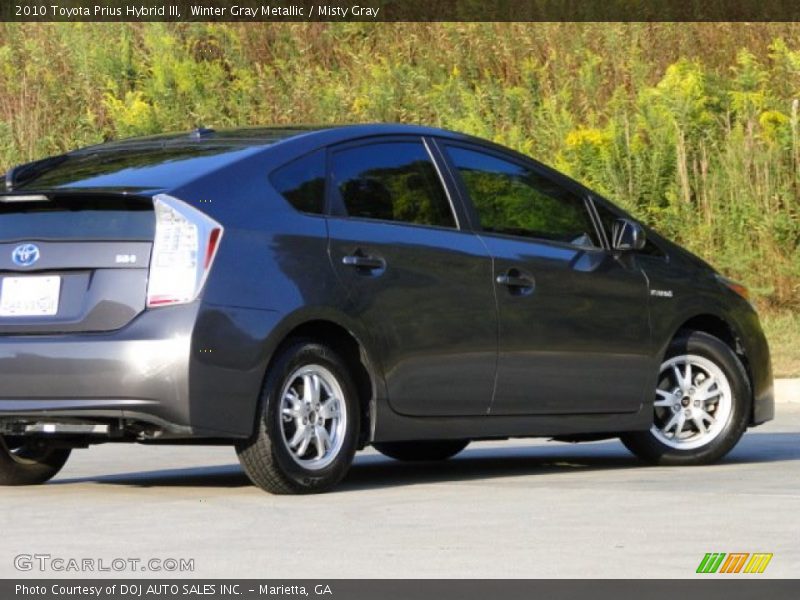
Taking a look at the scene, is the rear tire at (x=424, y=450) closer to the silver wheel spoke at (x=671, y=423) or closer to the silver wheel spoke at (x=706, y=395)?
the silver wheel spoke at (x=671, y=423)

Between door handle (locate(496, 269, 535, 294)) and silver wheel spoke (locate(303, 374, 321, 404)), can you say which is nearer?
silver wheel spoke (locate(303, 374, 321, 404))

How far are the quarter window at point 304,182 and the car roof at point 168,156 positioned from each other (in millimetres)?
64

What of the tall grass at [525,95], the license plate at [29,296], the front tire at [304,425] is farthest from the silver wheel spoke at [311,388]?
the tall grass at [525,95]

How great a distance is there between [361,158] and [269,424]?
4.81 ft

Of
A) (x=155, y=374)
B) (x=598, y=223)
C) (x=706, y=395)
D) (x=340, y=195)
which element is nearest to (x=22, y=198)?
(x=155, y=374)

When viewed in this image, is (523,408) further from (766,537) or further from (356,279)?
(766,537)

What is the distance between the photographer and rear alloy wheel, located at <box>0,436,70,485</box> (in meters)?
9.37

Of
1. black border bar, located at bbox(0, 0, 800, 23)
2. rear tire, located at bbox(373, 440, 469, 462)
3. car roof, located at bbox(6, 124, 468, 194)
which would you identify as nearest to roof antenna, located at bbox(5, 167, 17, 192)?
car roof, located at bbox(6, 124, 468, 194)

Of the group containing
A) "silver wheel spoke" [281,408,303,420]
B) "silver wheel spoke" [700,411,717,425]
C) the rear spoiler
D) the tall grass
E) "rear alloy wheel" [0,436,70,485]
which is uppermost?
the tall grass

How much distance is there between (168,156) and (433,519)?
224cm

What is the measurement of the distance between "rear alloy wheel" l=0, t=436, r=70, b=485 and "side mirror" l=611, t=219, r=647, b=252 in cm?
298

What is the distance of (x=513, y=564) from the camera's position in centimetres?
638
